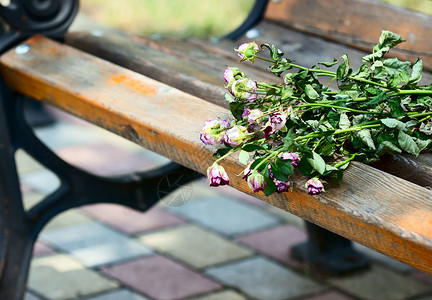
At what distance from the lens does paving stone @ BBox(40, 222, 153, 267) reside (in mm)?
2182

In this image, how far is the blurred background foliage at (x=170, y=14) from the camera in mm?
4664

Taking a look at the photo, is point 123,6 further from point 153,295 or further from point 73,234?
point 153,295

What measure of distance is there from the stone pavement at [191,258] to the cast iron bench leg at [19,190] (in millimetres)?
225

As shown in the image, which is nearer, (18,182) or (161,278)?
(18,182)

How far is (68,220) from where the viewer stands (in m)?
2.44

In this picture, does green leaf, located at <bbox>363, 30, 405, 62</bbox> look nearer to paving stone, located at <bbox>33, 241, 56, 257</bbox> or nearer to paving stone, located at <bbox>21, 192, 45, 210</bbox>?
paving stone, located at <bbox>33, 241, 56, 257</bbox>

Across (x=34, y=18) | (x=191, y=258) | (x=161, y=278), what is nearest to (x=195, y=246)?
(x=191, y=258)

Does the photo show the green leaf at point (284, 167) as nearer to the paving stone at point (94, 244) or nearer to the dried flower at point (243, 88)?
the dried flower at point (243, 88)

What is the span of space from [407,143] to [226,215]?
1.59m

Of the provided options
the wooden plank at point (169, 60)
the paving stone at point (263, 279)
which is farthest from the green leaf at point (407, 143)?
the paving stone at point (263, 279)

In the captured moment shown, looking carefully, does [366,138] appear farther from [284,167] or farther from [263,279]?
[263,279]

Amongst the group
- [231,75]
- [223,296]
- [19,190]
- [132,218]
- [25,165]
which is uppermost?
[231,75]

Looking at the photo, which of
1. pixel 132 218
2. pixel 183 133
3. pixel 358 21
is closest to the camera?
pixel 183 133

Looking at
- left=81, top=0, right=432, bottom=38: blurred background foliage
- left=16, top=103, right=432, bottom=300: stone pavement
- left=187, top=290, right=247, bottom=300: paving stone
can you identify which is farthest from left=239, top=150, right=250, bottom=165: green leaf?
left=81, top=0, right=432, bottom=38: blurred background foliage
